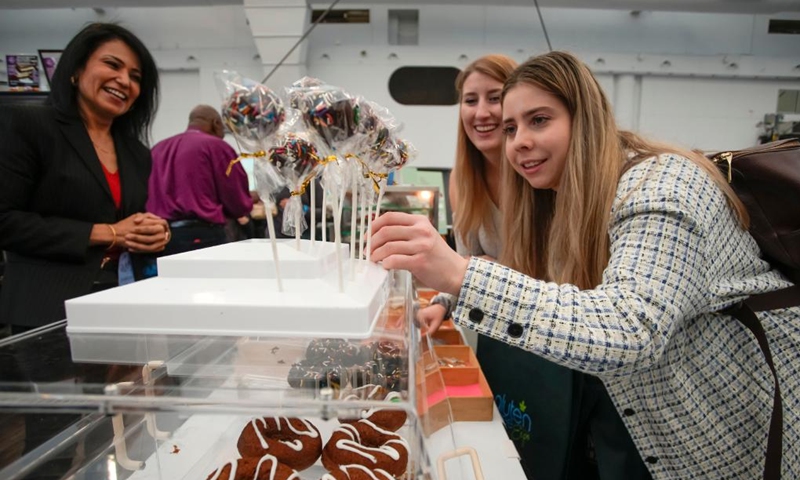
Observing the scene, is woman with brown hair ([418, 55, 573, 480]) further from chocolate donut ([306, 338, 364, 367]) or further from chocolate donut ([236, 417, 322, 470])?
chocolate donut ([306, 338, 364, 367])

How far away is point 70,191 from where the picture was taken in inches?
54.0

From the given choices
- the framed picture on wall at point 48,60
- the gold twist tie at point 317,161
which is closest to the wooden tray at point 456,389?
the gold twist tie at point 317,161

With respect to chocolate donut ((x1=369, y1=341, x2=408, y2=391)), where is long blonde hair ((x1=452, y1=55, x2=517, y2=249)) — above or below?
above

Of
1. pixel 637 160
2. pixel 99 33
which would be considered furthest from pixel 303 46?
pixel 637 160

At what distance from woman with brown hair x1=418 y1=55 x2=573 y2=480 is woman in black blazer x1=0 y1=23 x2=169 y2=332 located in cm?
107

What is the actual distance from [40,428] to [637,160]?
4.73ft

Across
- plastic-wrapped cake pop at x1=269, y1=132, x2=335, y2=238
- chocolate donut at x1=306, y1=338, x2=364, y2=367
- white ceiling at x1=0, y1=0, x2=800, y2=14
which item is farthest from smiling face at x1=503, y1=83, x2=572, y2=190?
white ceiling at x1=0, y1=0, x2=800, y2=14

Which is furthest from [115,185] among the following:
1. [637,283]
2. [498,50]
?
[498,50]

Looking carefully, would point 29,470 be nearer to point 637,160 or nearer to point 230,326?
point 230,326

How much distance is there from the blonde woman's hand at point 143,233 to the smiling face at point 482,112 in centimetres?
127

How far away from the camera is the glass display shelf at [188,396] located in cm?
62

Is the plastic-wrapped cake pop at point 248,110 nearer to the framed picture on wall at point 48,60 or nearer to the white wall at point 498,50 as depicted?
the white wall at point 498,50

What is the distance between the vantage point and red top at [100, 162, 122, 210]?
1481 mm

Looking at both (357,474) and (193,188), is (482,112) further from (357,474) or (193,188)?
(193,188)
